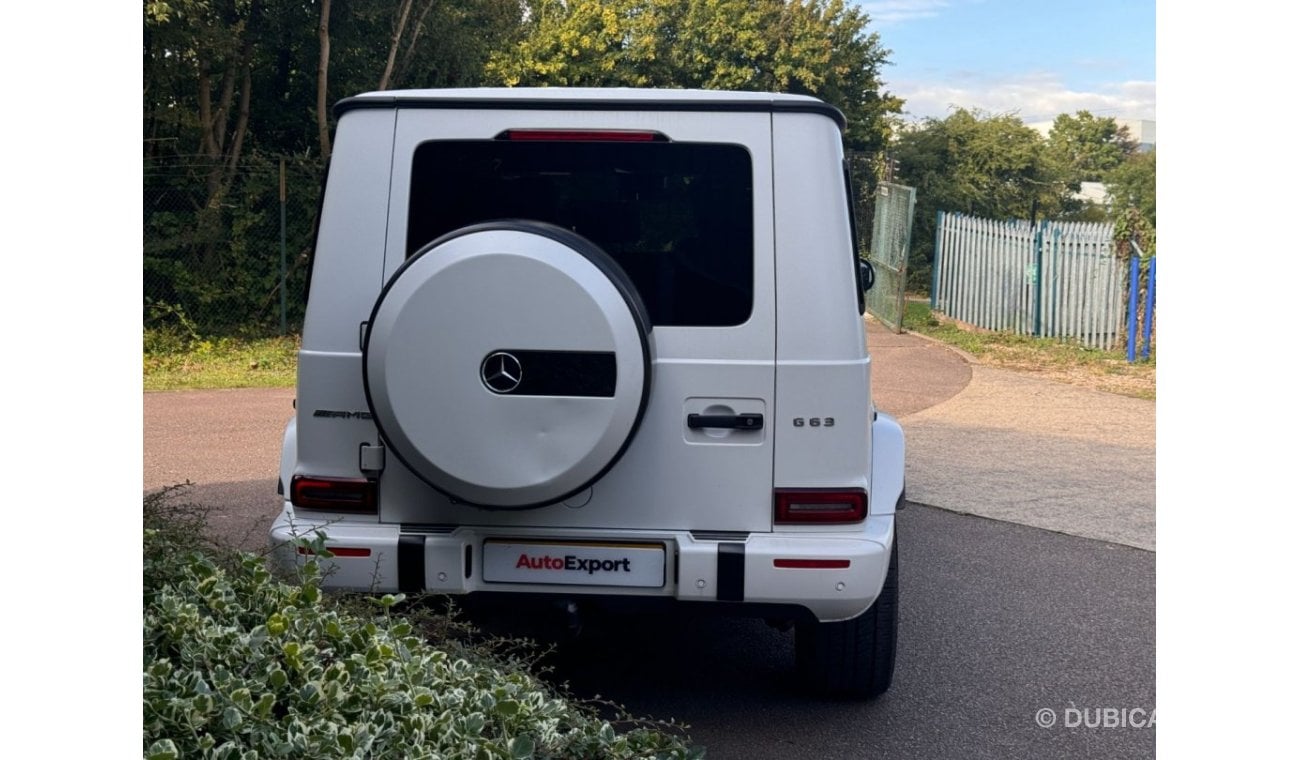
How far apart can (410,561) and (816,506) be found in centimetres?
126

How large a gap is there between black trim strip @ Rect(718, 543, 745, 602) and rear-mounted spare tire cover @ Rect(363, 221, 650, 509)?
0.52m

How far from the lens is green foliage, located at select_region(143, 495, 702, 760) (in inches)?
108

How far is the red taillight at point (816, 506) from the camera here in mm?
4199

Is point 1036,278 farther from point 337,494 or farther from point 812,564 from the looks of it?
point 337,494

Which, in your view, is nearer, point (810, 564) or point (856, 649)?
point (810, 564)

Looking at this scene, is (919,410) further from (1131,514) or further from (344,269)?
(344,269)

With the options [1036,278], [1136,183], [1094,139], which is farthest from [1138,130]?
[1036,278]

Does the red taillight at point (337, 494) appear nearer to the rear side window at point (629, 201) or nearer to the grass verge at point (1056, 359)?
the rear side window at point (629, 201)

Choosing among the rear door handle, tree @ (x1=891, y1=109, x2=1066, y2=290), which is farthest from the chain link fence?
tree @ (x1=891, y1=109, x2=1066, y2=290)

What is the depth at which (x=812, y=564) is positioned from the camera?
416cm

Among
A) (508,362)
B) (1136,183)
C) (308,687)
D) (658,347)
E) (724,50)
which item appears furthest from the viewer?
(1136,183)

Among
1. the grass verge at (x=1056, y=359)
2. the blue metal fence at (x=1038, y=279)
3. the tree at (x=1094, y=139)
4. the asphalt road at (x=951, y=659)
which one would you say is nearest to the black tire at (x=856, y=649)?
the asphalt road at (x=951, y=659)

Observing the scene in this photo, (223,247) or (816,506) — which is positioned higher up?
(223,247)

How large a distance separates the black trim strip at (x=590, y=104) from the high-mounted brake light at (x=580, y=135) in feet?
0.24
